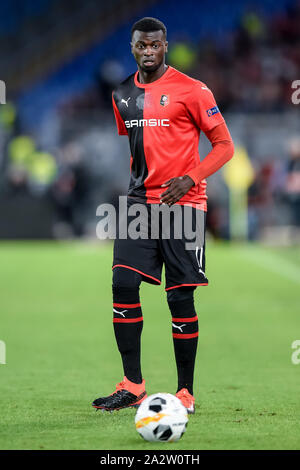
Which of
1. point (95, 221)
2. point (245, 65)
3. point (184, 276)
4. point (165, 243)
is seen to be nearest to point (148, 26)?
point (165, 243)

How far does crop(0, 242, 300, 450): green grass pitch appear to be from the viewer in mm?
4301

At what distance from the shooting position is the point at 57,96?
26094 millimetres

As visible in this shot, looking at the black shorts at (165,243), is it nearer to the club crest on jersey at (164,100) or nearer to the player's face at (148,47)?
the club crest on jersey at (164,100)

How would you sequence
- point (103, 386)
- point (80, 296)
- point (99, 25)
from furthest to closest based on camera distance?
point (99, 25) < point (80, 296) < point (103, 386)

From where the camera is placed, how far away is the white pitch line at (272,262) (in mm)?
13680

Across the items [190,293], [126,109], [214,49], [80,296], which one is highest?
[214,49]

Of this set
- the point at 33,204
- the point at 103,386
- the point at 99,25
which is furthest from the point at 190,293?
the point at 99,25

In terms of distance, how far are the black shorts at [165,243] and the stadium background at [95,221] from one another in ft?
2.45

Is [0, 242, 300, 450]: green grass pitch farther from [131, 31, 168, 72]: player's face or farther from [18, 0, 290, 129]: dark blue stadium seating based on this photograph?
[18, 0, 290, 129]: dark blue stadium seating

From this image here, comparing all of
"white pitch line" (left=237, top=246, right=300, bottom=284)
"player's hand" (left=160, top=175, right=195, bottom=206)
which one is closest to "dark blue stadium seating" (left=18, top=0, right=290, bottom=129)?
"white pitch line" (left=237, top=246, right=300, bottom=284)

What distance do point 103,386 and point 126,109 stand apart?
5.73 ft
